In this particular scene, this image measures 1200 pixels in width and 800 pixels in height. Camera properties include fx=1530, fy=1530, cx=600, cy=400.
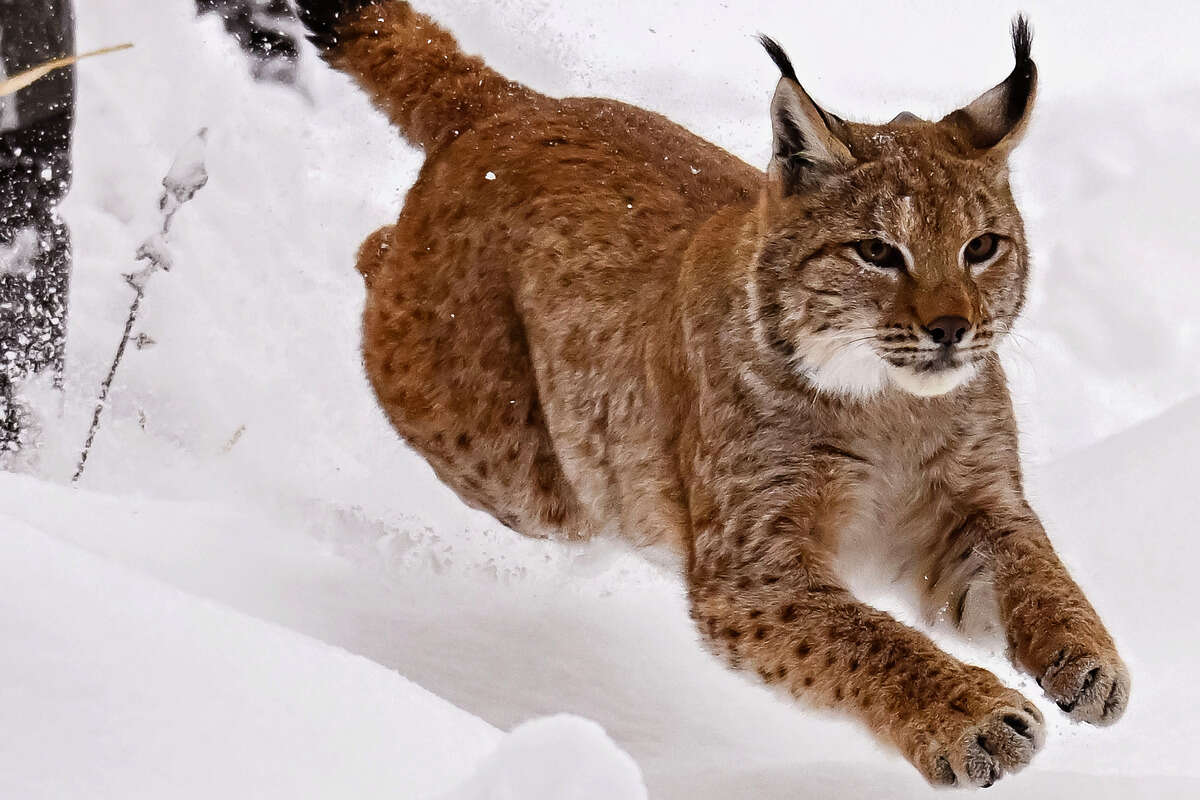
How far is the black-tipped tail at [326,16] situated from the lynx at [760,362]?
0.01 metres

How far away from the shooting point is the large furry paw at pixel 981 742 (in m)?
3.34

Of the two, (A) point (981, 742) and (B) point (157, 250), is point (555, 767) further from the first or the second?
(B) point (157, 250)

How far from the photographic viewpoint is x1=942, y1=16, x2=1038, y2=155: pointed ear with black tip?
4.01 metres

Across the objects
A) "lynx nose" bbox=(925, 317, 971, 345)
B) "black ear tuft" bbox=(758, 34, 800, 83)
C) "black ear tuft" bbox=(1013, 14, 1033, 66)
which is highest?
"black ear tuft" bbox=(1013, 14, 1033, 66)

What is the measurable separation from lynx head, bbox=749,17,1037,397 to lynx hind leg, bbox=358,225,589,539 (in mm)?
1349

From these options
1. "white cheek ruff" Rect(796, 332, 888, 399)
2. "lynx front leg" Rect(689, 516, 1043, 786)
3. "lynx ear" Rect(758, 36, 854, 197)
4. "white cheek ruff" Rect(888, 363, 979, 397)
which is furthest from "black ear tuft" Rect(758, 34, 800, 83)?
"lynx front leg" Rect(689, 516, 1043, 786)

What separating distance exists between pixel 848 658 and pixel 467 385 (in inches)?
80.7

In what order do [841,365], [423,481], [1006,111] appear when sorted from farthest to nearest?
1. [423,481]
2. [1006,111]
3. [841,365]

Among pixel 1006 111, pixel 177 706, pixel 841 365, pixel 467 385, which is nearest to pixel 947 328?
pixel 841 365

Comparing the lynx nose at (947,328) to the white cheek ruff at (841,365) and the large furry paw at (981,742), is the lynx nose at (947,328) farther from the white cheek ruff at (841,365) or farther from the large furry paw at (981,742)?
the large furry paw at (981,742)

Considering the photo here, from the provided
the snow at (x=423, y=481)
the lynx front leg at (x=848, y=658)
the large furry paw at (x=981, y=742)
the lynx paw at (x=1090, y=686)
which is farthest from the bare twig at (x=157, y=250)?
the lynx paw at (x=1090, y=686)

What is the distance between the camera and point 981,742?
3371 mm

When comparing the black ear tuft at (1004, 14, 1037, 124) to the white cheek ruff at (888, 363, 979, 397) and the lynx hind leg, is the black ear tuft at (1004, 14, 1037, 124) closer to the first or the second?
the white cheek ruff at (888, 363, 979, 397)

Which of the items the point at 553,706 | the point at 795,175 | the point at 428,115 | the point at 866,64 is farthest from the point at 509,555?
the point at 866,64
